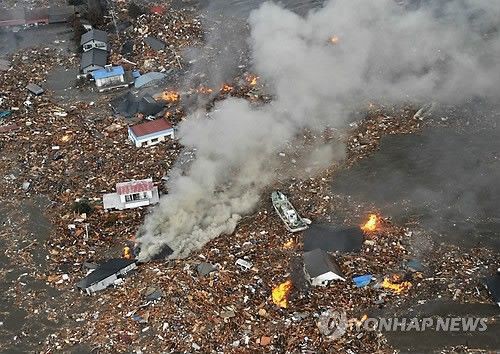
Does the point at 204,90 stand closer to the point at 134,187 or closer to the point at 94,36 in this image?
the point at 94,36

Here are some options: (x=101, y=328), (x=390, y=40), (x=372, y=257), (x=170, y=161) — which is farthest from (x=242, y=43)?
(x=101, y=328)

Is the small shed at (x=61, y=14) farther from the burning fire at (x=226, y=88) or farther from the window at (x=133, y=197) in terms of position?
the window at (x=133, y=197)

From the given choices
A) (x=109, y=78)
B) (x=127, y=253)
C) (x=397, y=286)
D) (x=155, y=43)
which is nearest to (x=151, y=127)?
(x=109, y=78)

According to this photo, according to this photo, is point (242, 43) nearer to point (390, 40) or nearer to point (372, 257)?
point (390, 40)

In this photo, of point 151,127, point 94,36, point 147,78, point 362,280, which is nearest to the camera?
point 362,280

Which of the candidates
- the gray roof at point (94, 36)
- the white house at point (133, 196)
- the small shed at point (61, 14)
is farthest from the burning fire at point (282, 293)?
the small shed at point (61, 14)

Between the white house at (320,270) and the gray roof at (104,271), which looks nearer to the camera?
the white house at (320,270)
